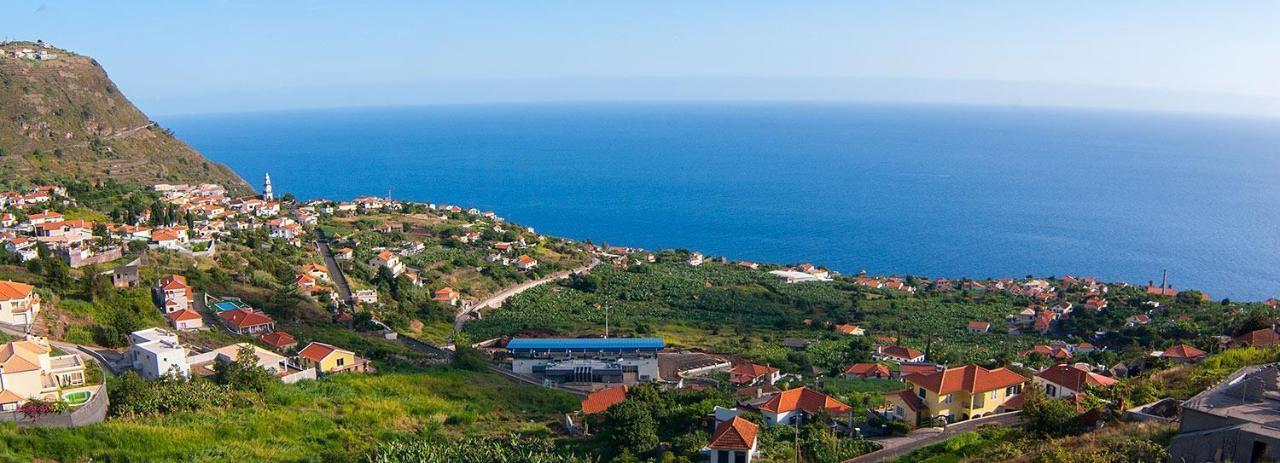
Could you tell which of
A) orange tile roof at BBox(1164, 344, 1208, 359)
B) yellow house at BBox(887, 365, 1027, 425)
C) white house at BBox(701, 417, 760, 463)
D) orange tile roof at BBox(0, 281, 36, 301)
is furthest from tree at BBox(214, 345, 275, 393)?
orange tile roof at BBox(1164, 344, 1208, 359)

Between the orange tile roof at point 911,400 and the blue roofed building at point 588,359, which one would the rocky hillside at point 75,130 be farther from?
the orange tile roof at point 911,400

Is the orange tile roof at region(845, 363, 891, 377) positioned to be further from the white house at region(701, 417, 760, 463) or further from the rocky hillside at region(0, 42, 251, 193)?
the rocky hillside at region(0, 42, 251, 193)

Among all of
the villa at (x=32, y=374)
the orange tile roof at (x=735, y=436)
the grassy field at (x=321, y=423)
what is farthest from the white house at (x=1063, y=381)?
the villa at (x=32, y=374)

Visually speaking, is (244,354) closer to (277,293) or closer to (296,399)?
(296,399)

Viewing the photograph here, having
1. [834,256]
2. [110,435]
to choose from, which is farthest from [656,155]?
[110,435]

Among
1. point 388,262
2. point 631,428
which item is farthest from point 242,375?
point 388,262

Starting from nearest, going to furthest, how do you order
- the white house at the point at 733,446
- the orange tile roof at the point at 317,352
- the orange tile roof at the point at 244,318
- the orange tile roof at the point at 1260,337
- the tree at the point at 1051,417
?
the tree at the point at 1051,417 → the white house at the point at 733,446 → the orange tile roof at the point at 317,352 → the orange tile roof at the point at 1260,337 → the orange tile roof at the point at 244,318
